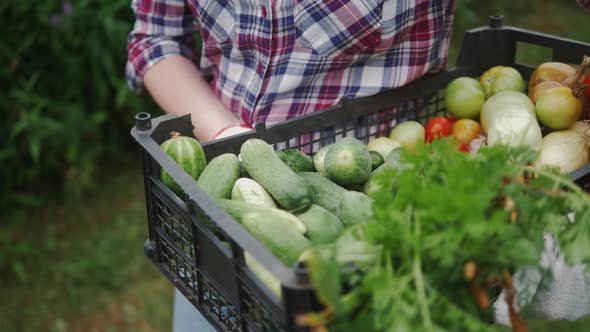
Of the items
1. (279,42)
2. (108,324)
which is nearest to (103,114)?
(108,324)

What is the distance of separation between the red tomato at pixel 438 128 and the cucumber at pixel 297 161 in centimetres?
30

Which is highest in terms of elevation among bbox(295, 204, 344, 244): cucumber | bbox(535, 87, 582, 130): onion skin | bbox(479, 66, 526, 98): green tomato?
bbox(535, 87, 582, 130): onion skin

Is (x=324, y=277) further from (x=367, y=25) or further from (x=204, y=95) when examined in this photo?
(x=204, y=95)

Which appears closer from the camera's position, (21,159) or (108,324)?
(108,324)

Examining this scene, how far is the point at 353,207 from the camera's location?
1.02m

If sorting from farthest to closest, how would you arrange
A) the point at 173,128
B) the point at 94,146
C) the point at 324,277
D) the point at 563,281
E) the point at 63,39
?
the point at 94,146 → the point at 63,39 → the point at 173,128 → the point at 563,281 → the point at 324,277

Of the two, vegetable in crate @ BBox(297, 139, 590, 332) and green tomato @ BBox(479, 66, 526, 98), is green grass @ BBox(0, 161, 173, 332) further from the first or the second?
vegetable in crate @ BBox(297, 139, 590, 332)

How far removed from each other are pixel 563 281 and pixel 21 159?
237 cm

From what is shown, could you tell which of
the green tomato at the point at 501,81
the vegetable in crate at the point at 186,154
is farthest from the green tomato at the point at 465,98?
the vegetable in crate at the point at 186,154

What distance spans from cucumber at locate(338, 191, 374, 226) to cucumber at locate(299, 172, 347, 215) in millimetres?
51

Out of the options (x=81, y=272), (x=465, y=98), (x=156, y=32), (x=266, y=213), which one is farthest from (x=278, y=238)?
(x=81, y=272)

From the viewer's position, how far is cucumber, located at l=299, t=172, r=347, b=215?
1.12 meters

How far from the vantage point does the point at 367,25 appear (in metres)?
1.37

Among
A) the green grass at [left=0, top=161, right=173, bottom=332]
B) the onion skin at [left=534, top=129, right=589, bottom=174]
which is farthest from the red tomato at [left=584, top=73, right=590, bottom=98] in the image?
the green grass at [left=0, top=161, right=173, bottom=332]
